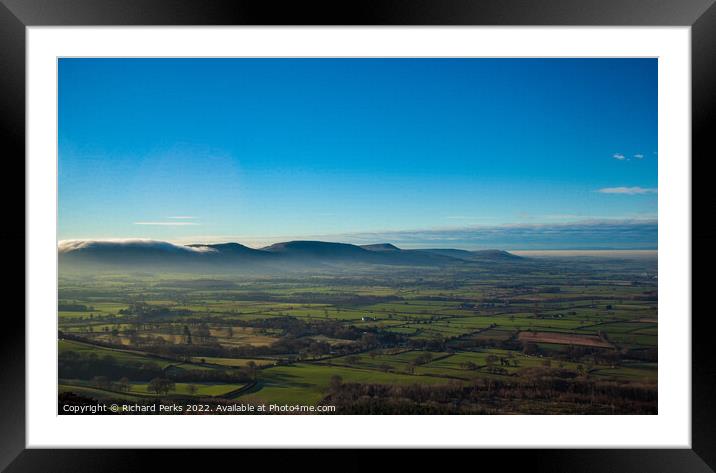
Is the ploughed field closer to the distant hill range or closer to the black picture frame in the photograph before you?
the distant hill range

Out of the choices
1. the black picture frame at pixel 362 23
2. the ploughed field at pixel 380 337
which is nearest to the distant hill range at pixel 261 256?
the ploughed field at pixel 380 337

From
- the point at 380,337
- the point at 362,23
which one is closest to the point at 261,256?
the point at 380,337

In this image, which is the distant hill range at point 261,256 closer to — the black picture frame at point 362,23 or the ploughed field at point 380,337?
the ploughed field at point 380,337

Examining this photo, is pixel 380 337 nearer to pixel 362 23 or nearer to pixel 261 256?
pixel 261 256

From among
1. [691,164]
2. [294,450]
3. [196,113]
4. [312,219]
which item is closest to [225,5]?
[294,450]

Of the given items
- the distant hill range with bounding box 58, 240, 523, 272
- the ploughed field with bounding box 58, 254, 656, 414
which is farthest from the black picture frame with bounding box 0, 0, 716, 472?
the distant hill range with bounding box 58, 240, 523, 272

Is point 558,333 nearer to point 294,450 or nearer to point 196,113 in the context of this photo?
point 294,450
